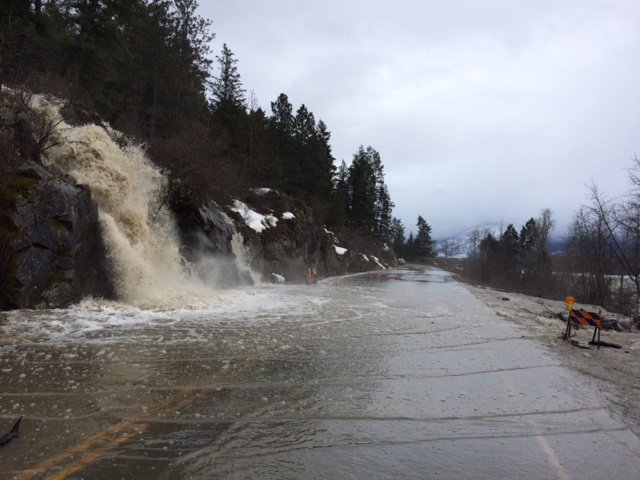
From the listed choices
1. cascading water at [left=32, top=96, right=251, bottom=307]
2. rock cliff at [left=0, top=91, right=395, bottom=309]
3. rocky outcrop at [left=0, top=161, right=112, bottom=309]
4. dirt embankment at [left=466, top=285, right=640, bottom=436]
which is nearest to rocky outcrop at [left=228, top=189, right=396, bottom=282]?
rock cliff at [left=0, top=91, right=395, bottom=309]

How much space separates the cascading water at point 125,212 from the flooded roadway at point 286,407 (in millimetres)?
3535

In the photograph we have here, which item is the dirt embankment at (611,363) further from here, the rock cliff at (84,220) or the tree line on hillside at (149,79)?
the tree line on hillside at (149,79)

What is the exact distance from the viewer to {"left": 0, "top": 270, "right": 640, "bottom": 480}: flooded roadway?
403 cm

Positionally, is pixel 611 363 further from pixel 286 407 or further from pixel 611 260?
pixel 611 260

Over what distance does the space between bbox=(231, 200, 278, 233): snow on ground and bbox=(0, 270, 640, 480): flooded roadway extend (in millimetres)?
21052

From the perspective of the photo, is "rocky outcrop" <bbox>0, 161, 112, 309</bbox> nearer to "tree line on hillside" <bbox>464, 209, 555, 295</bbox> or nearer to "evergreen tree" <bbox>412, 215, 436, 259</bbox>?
"tree line on hillside" <bbox>464, 209, 555, 295</bbox>

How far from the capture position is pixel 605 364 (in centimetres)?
910

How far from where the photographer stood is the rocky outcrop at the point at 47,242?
35.4ft

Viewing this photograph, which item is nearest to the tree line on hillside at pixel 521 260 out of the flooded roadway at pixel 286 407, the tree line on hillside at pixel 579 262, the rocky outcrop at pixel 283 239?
the tree line on hillside at pixel 579 262

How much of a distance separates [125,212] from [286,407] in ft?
40.7

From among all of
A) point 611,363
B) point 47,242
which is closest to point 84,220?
point 47,242

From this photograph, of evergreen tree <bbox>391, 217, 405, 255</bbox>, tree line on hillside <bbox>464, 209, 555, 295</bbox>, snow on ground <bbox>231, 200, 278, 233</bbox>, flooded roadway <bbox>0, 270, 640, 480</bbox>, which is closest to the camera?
flooded roadway <bbox>0, 270, 640, 480</bbox>

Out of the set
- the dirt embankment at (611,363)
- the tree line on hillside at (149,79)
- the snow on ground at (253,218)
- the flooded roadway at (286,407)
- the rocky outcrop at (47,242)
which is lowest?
the flooded roadway at (286,407)

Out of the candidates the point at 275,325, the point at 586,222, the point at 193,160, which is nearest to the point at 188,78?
the point at 193,160
